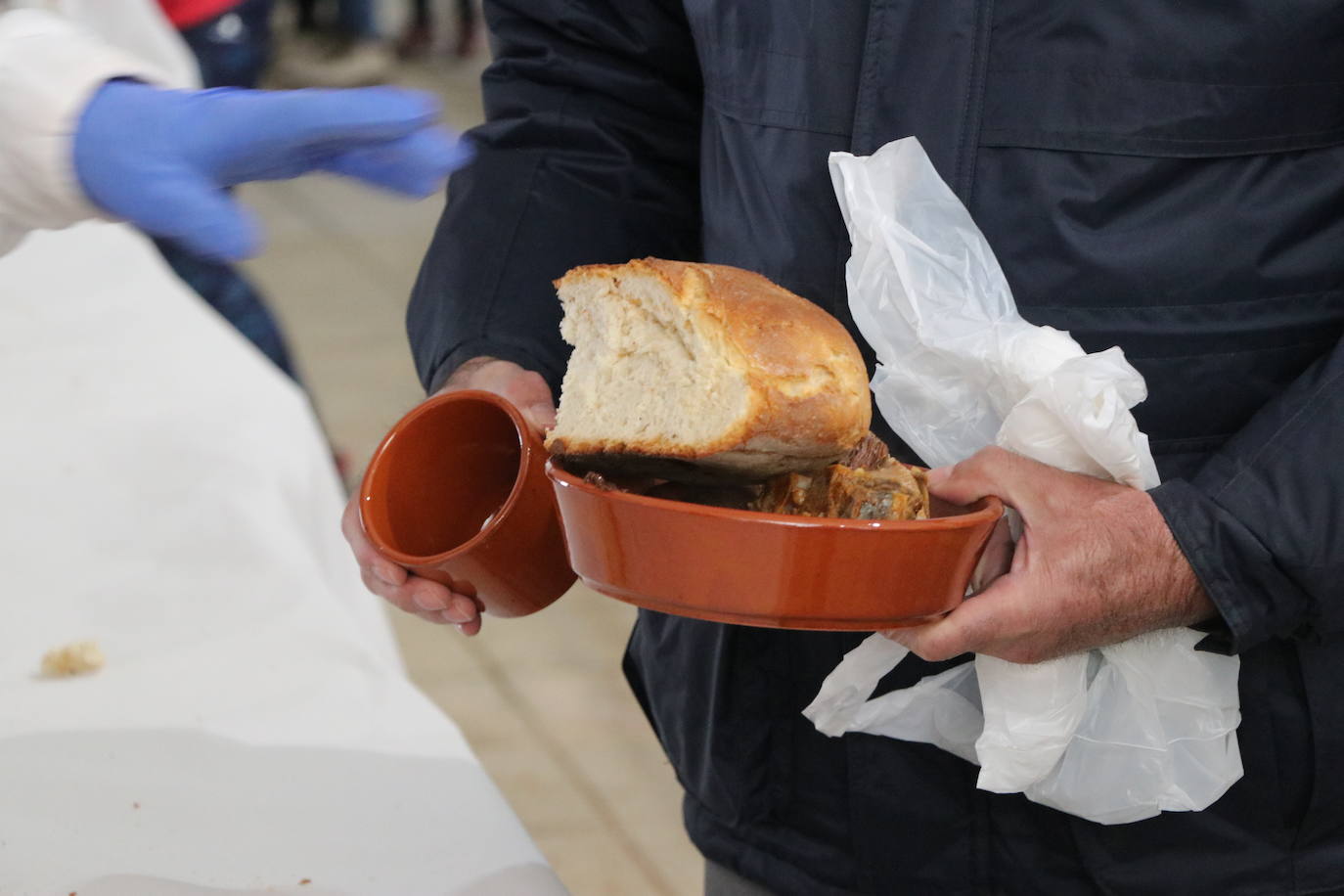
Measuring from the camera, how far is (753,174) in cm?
87

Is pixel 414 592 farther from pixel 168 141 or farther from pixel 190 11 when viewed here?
pixel 190 11

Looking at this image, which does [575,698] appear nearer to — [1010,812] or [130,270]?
[130,270]

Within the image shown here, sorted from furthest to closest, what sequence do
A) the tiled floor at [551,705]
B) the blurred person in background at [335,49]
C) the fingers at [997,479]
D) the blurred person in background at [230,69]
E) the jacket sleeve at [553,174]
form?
the blurred person in background at [335,49]
the blurred person in background at [230,69]
the tiled floor at [551,705]
the jacket sleeve at [553,174]
the fingers at [997,479]

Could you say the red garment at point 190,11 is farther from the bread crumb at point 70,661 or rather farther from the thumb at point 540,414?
the thumb at point 540,414

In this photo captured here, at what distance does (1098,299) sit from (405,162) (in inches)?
15.6

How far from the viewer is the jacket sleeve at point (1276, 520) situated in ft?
2.41

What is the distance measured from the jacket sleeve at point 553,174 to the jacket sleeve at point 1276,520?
441 mm

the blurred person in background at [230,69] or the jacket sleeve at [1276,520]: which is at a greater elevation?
the jacket sleeve at [1276,520]

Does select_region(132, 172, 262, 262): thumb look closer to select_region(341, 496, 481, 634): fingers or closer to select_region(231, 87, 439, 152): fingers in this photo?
select_region(231, 87, 439, 152): fingers

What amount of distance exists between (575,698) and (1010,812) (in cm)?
142

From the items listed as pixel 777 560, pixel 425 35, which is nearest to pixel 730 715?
pixel 777 560

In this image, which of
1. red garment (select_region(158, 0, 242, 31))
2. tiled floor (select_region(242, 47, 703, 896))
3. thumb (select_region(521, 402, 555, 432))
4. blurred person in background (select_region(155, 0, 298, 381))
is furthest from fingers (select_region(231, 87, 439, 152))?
red garment (select_region(158, 0, 242, 31))

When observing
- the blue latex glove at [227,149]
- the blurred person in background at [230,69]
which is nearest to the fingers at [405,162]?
the blue latex glove at [227,149]

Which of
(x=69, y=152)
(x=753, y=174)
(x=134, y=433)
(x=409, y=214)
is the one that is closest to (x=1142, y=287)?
(x=753, y=174)
